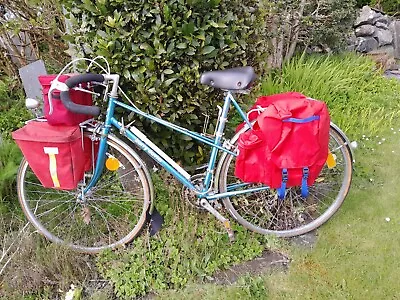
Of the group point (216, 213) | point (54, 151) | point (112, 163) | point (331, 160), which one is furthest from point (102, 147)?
point (331, 160)

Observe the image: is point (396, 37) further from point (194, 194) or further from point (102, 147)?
point (102, 147)

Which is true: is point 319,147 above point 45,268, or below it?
above

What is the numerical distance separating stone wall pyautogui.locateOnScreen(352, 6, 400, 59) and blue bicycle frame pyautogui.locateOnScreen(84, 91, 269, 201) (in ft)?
17.9

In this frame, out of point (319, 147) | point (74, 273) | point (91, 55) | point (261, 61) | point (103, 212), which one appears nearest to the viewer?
point (319, 147)

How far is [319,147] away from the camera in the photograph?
2.69m

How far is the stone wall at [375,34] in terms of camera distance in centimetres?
784

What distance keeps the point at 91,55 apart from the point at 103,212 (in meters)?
1.17

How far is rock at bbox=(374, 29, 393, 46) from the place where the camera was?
812 cm

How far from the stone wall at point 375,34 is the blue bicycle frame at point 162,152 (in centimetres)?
545

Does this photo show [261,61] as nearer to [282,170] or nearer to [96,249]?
[282,170]

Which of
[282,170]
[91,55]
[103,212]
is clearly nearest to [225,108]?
[282,170]

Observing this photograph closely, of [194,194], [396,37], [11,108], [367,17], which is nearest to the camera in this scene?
[194,194]

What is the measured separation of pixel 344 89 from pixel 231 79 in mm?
3082

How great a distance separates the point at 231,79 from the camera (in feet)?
8.80
